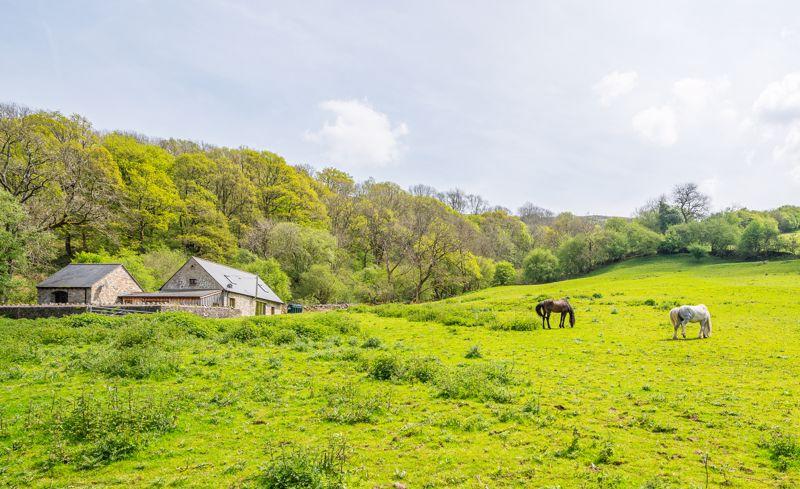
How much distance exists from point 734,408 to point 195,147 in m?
93.8

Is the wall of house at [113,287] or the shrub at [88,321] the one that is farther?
the wall of house at [113,287]

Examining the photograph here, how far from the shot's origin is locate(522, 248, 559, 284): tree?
3196 inches

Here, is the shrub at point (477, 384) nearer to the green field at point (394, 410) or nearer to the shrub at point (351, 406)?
the green field at point (394, 410)

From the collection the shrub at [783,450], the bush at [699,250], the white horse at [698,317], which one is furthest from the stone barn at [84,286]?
the bush at [699,250]

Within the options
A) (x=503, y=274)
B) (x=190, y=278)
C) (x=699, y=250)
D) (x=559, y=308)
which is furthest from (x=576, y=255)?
(x=190, y=278)

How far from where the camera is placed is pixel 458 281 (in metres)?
70.3

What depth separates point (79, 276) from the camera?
3944 cm

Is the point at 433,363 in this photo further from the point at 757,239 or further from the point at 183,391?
the point at 757,239

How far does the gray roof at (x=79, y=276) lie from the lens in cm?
3866

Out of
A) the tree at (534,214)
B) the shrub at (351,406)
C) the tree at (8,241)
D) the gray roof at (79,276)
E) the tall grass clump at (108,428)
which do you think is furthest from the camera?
the tree at (534,214)

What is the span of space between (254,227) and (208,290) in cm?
2699

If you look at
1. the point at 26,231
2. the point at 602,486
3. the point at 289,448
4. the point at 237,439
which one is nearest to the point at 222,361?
the point at 237,439

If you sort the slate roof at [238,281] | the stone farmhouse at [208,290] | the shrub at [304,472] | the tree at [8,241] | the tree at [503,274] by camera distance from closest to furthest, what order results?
the shrub at [304,472]
the tree at [8,241]
the stone farmhouse at [208,290]
the slate roof at [238,281]
the tree at [503,274]

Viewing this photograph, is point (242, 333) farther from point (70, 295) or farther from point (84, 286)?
point (70, 295)
